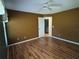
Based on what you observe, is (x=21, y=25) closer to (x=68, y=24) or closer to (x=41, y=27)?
(x=41, y=27)

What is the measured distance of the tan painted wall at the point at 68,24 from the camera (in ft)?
19.6

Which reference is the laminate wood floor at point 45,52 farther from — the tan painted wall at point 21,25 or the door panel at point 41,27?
the door panel at point 41,27

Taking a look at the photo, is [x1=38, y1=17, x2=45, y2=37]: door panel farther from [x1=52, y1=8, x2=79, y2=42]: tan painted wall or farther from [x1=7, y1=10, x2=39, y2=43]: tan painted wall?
[x1=52, y1=8, x2=79, y2=42]: tan painted wall

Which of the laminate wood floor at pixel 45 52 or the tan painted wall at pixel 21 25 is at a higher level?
the tan painted wall at pixel 21 25

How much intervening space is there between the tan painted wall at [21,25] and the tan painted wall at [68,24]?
2066mm

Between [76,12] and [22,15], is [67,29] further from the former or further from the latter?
[22,15]

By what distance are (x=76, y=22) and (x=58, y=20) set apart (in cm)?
→ 207

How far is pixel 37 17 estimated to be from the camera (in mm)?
8156

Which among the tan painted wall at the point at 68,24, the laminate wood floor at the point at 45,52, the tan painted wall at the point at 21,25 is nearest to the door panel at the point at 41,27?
the tan painted wall at the point at 21,25

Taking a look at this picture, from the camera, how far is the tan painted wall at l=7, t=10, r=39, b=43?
6.07 meters

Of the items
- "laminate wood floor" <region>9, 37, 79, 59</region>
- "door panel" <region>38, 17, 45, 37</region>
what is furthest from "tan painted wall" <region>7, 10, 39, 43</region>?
"laminate wood floor" <region>9, 37, 79, 59</region>

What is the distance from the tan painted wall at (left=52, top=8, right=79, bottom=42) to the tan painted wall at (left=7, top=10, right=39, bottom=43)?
6.78ft

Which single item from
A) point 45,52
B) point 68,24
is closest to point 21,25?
point 45,52

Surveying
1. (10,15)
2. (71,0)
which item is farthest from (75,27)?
(10,15)
